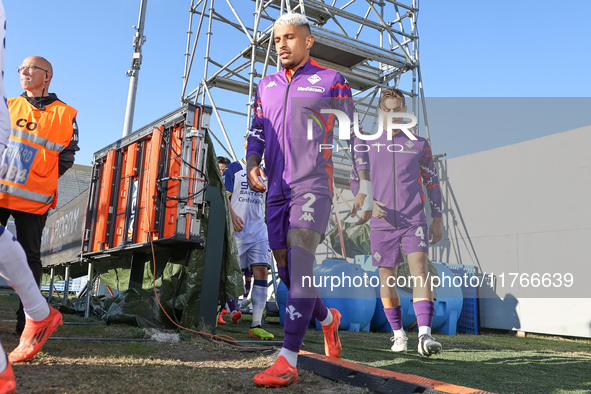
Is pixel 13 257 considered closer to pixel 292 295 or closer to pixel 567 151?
pixel 292 295

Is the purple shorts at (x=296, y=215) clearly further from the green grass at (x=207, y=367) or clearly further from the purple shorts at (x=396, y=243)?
the purple shorts at (x=396, y=243)

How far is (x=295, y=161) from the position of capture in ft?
8.05

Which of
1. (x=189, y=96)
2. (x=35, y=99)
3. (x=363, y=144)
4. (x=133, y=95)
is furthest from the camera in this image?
(x=189, y=96)

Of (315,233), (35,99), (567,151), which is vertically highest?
(567,151)

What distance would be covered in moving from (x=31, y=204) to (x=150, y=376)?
1.66 meters

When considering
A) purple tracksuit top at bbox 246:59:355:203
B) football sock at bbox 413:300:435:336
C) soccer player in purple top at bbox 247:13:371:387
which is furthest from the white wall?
purple tracksuit top at bbox 246:59:355:203

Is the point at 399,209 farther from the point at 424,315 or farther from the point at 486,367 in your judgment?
the point at 486,367

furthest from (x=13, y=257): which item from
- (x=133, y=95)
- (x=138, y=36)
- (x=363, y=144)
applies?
(x=138, y=36)

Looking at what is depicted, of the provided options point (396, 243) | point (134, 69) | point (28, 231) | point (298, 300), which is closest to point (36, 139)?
point (28, 231)

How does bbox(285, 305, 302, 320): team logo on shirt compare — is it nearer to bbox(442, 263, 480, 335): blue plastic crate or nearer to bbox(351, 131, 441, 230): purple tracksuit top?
bbox(351, 131, 441, 230): purple tracksuit top

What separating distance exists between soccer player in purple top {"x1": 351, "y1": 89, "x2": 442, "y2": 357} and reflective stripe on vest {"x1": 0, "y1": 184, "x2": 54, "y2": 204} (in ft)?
7.67

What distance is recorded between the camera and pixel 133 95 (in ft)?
31.9

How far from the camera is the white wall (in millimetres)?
6785

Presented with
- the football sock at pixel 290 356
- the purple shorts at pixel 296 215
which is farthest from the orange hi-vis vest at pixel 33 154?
the football sock at pixel 290 356
